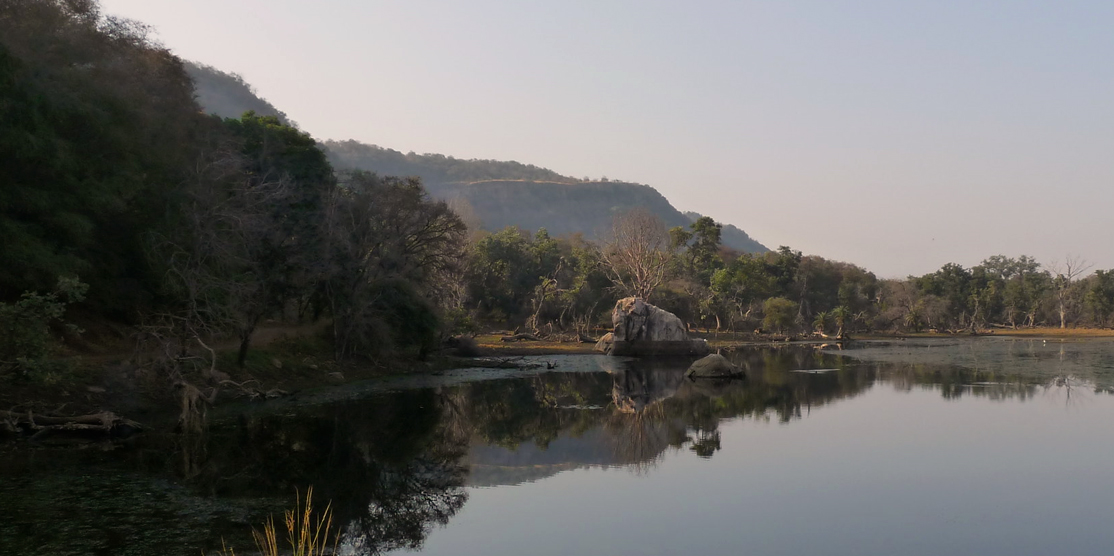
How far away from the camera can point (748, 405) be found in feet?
117

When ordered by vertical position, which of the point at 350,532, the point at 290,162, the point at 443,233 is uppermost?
the point at 290,162

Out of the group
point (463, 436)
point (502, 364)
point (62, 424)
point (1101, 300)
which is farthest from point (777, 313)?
point (62, 424)

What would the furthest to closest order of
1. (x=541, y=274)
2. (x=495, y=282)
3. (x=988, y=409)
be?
(x=541, y=274)
(x=495, y=282)
(x=988, y=409)

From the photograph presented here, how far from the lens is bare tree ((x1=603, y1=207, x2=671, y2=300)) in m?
85.4

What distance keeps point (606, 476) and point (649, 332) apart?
46390mm

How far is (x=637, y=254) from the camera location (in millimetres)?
85438

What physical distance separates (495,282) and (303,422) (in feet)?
211

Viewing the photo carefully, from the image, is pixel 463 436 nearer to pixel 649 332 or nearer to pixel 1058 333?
pixel 649 332

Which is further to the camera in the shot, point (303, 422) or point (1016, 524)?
point (303, 422)

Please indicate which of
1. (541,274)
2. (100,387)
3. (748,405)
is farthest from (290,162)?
(541,274)

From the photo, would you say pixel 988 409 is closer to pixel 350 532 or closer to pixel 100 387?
pixel 350 532

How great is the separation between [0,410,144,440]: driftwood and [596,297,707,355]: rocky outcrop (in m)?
47.1

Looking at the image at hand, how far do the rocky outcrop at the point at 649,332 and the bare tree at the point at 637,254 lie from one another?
52.5ft

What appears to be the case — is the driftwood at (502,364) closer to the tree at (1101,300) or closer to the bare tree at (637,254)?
the bare tree at (637,254)
